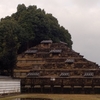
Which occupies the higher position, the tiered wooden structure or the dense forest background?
the dense forest background

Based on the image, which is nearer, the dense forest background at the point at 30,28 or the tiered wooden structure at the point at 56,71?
the tiered wooden structure at the point at 56,71

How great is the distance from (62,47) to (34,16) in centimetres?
1495

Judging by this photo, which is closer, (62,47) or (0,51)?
(0,51)

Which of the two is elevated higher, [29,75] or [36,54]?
[36,54]

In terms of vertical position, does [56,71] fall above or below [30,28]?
below

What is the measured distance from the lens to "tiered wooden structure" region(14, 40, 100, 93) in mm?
55438

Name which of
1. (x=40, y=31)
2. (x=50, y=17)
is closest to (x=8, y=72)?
(x=40, y=31)

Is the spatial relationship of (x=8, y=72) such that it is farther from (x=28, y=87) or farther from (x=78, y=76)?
(x=78, y=76)

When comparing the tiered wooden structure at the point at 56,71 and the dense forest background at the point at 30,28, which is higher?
the dense forest background at the point at 30,28

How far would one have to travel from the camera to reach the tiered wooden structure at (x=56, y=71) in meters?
55.4

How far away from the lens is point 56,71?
59906 mm

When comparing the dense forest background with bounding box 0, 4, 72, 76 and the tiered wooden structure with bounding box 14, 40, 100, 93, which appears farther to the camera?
the dense forest background with bounding box 0, 4, 72, 76

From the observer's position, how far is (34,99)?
40.9m

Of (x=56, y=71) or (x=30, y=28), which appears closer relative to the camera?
(x=56, y=71)
